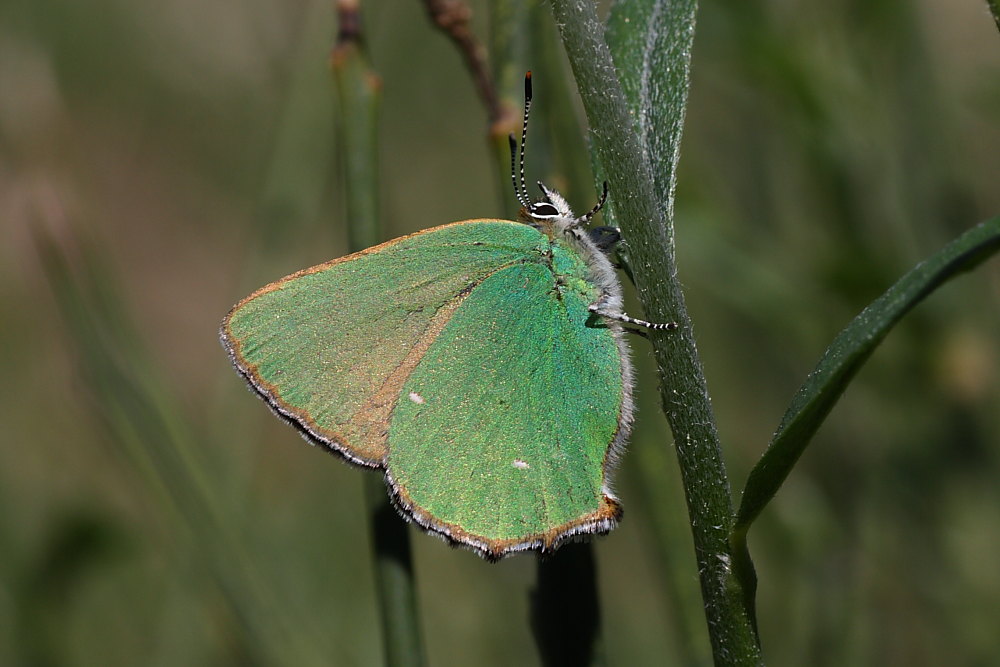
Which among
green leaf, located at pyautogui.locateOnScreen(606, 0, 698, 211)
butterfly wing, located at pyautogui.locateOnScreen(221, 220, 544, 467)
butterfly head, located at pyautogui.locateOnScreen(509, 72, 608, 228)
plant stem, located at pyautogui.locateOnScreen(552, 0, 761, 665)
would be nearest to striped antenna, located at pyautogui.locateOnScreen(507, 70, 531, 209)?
butterfly head, located at pyautogui.locateOnScreen(509, 72, 608, 228)

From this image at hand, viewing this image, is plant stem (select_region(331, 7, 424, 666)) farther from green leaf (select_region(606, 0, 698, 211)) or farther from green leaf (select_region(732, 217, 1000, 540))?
green leaf (select_region(732, 217, 1000, 540))

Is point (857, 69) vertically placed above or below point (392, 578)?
above

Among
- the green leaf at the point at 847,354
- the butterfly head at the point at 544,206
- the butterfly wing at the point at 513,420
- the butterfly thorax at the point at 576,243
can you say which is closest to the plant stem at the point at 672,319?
the green leaf at the point at 847,354

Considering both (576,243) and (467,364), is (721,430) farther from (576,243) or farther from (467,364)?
(467,364)

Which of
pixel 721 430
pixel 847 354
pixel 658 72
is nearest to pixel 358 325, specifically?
pixel 658 72

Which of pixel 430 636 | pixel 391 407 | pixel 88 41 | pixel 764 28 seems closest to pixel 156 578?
pixel 430 636

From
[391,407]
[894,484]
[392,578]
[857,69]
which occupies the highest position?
[857,69]

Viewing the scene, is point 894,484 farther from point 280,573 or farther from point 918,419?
point 280,573

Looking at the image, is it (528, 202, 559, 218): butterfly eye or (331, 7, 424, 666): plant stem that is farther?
(528, 202, 559, 218): butterfly eye
